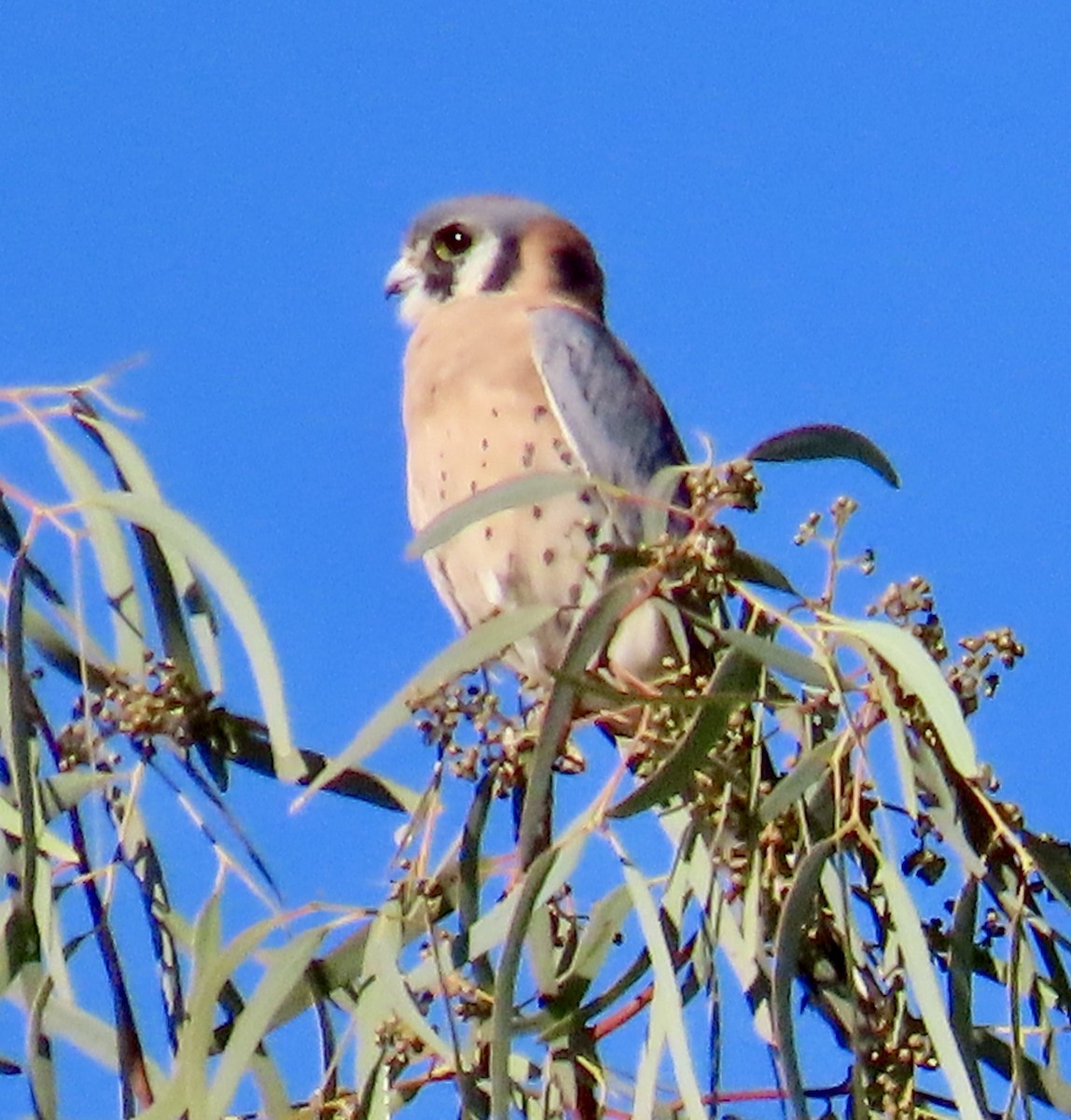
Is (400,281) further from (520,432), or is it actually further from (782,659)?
(782,659)

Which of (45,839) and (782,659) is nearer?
(782,659)

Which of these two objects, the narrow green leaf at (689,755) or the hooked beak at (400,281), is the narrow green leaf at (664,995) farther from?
the hooked beak at (400,281)

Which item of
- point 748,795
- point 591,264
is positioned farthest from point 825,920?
point 591,264

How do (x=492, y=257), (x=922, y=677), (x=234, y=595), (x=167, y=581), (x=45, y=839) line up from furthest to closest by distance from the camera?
(x=492, y=257)
(x=167, y=581)
(x=45, y=839)
(x=234, y=595)
(x=922, y=677)

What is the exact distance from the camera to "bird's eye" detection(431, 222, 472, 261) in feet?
13.1

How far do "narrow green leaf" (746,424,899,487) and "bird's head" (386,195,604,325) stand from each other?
7.43 feet

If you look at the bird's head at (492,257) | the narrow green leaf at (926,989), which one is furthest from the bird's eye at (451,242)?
the narrow green leaf at (926,989)

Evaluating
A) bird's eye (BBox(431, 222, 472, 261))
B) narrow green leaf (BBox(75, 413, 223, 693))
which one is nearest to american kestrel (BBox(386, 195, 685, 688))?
bird's eye (BBox(431, 222, 472, 261))

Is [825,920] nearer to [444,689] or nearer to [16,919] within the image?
[444,689]

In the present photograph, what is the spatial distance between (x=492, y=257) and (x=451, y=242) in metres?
0.10

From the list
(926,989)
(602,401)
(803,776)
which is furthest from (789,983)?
(602,401)

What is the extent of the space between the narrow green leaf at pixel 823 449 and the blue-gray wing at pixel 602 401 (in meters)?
1.59

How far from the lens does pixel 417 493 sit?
10.9 feet

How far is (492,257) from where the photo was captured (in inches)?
156
